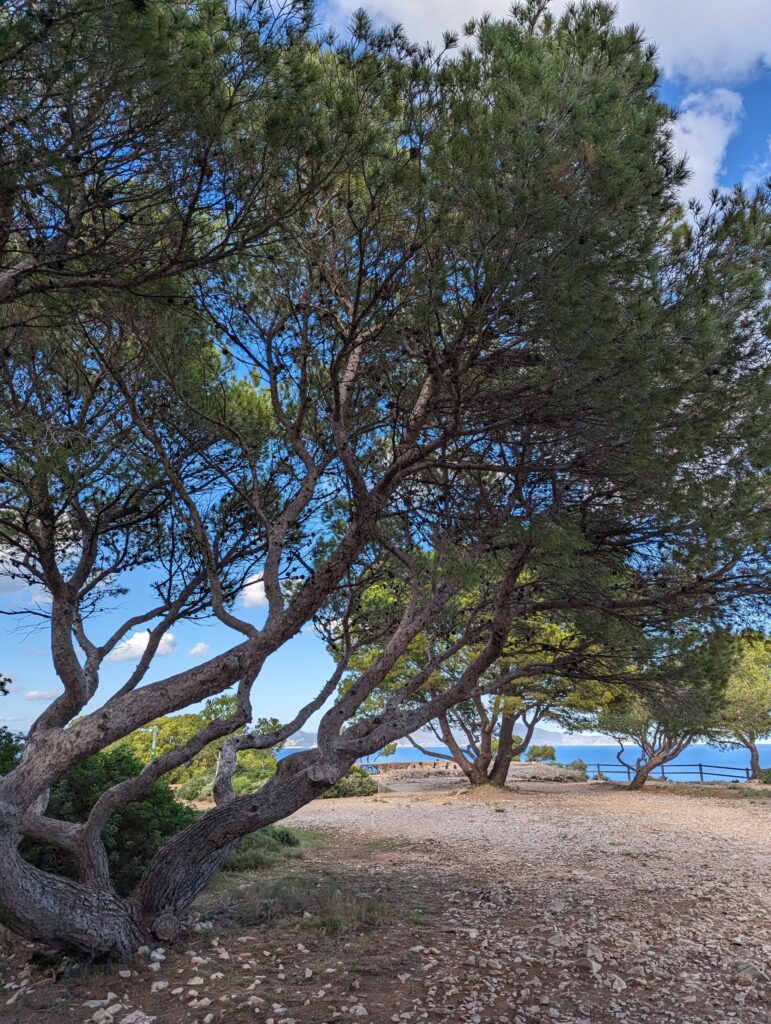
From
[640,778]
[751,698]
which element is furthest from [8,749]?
[751,698]

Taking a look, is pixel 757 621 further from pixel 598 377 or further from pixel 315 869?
pixel 315 869

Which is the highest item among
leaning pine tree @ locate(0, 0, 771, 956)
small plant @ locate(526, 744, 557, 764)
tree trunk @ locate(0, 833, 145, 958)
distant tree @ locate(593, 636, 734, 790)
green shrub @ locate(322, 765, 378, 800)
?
leaning pine tree @ locate(0, 0, 771, 956)

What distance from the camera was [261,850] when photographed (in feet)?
30.8

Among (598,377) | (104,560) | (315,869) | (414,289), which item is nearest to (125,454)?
(104,560)

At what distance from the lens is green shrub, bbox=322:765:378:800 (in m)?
20.6

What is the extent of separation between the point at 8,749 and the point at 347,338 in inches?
206

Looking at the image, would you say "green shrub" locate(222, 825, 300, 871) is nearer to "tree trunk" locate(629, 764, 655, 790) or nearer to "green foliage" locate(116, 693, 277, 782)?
"green foliage" locate(116, 693, 277, 782)

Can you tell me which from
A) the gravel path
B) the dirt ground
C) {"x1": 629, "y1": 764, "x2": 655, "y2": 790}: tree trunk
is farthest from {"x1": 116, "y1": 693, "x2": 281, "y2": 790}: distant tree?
the dirt ground

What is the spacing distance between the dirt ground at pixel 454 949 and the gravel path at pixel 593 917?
0.07 feet

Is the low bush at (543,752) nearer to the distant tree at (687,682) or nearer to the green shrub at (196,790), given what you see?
the green shrub at (196,790)

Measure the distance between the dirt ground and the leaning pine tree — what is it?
0.60m

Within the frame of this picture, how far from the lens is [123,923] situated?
4.95m

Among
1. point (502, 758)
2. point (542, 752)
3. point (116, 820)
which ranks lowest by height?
point (542, 752)

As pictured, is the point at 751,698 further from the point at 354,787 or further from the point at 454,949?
the point at 454,949
